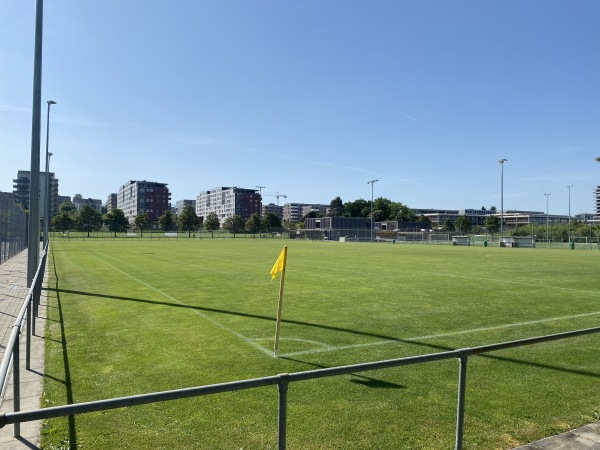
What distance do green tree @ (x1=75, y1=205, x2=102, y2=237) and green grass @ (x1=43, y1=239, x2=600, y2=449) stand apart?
12819 centimetres

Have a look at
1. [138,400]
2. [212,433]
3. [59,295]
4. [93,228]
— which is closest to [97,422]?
[212,433]

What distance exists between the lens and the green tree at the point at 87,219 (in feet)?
436

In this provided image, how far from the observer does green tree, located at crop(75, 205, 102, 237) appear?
133000mm

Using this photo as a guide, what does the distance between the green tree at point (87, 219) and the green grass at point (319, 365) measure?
421ft

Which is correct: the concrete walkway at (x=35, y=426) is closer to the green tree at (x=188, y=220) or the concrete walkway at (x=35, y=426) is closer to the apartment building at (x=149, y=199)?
the green tree at (x=188, y=220)

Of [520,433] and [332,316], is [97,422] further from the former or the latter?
[332,316]

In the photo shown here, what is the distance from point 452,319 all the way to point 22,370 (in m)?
9.58

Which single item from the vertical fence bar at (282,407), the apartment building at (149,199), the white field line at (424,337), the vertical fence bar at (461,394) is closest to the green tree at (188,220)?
the apartment building at (149,199)

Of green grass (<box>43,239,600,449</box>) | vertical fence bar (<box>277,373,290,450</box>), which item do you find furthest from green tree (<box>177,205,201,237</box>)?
vertical fence bar (<box>277,373,290,450</box>)

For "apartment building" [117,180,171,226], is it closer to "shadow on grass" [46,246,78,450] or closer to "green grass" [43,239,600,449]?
"green grass" [43,239,600,449]

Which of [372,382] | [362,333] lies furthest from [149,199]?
[372,382]

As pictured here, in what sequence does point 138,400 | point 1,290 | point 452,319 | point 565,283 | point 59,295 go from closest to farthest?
point 138,400 → point 452,319 → point 59,295 → point 1,290 → point 565,283

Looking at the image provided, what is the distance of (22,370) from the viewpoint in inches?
289

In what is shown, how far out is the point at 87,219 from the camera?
5251 inches
